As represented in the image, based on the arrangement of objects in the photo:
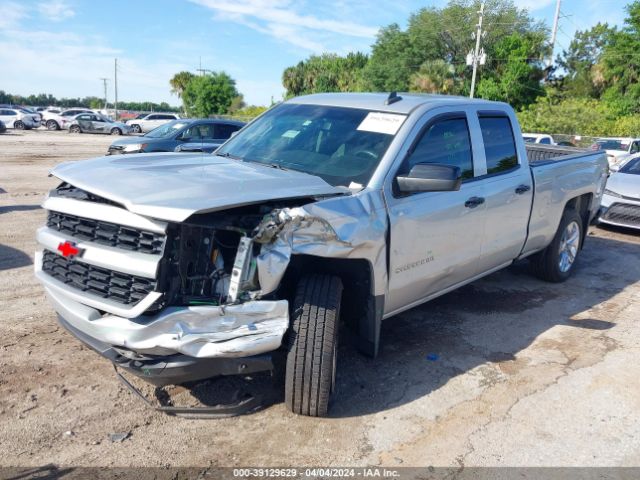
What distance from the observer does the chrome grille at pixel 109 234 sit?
9.71 feet

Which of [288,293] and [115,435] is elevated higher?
[288,293]

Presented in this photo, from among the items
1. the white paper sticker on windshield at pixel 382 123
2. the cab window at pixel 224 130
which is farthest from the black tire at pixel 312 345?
the cab window at pixel 224 130

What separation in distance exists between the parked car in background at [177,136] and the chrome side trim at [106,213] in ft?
35.7

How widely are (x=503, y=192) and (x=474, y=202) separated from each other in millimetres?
565

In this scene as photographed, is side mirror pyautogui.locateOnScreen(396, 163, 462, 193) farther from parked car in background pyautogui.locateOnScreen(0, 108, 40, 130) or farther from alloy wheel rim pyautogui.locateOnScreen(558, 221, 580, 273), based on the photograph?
parked car in background pyautogui.locateOnScreen(0, 108, 40, 130)

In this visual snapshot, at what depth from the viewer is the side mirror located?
11.9ft

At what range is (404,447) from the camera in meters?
3.26

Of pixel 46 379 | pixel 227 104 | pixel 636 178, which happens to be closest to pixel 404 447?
pixel 46 379

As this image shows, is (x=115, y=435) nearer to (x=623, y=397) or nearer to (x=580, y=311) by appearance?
(x=623, y=397)

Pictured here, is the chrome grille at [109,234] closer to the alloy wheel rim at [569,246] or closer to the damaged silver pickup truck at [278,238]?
the damaged silver pickup truck at [278,238]

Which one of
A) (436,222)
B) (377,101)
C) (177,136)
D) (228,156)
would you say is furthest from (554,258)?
(177,136)

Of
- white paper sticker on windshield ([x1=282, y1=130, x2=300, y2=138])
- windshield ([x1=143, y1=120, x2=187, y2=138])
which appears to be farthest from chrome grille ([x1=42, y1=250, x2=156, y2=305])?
windshield ([x1=143, y1=120, x2=187, y2=138])

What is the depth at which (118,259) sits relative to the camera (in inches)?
118

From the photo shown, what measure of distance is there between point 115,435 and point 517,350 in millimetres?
3188
